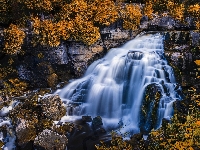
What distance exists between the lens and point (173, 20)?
18.4 meters

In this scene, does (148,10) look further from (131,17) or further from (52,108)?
(52,108)

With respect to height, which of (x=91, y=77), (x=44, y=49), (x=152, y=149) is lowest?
(x=152, y=149)

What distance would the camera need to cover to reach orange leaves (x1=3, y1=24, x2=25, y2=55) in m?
17.5

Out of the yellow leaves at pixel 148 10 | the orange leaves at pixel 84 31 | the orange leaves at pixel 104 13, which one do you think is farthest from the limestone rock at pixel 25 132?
the yellow leaves at pixel 148 10

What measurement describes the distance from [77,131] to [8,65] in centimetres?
739

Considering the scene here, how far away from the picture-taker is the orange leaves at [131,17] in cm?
1866

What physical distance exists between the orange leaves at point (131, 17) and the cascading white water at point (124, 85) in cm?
120

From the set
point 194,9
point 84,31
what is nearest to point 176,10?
point 194,9

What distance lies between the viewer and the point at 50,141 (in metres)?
12.7

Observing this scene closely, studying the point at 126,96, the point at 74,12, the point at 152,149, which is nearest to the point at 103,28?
the point at 74,12

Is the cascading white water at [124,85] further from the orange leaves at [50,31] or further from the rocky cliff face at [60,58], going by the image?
the orange leaves at [50,31]

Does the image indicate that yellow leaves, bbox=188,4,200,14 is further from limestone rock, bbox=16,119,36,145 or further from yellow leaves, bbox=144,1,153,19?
limestone rock, bbox=16,119,36,145

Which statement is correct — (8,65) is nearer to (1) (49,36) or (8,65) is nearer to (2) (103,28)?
(1) (49,36)

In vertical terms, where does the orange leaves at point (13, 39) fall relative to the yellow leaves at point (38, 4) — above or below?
below
